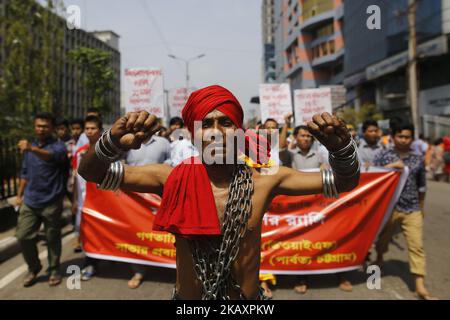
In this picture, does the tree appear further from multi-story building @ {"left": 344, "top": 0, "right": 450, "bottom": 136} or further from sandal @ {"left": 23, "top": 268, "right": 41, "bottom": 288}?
sandal @ {"left": 23, "top": 268, "right": 41, "bottom": 288}

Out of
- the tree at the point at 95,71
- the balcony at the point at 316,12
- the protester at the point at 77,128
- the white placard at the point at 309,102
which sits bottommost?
the protester at the point at 77,128

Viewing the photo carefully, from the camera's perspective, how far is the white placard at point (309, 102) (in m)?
6.94

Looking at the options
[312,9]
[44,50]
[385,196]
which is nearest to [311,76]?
[312,9]

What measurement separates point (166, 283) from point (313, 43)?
47.6 meters

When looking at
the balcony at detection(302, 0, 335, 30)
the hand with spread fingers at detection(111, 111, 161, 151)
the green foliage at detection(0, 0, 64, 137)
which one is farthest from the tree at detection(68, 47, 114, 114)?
the balcony at detection(302, 0, 335, 30)

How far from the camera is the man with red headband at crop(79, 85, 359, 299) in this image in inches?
68.7

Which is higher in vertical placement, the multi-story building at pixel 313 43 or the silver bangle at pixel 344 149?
the multi-story building at pixel 313 43

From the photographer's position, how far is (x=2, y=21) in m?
12.7

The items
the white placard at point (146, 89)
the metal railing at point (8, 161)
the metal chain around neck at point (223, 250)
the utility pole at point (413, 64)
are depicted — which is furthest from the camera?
the utility pole at point (413, 64)

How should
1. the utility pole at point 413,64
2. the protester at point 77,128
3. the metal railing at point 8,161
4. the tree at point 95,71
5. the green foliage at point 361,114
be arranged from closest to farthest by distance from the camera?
1. the protester at point 77,128
2. the metal railing at point 8,161
3. the utility pole at point 413,64
4. the tree at point 95,71
5. the green foliage at point 361,114

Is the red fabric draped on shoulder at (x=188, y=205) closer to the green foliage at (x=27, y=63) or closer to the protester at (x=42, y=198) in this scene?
the protester at (x=42, y=198)

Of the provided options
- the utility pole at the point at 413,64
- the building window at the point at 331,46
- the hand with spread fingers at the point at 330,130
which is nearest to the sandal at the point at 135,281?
the hand with spread fingers at the point at 330,130

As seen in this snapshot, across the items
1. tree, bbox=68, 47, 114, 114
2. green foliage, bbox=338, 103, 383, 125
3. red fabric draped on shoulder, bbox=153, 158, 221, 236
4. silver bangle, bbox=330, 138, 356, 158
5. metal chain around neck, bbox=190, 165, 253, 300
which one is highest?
tree, bbox=68, 47, 114, 114

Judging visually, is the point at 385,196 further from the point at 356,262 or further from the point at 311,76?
the point at 311,76
